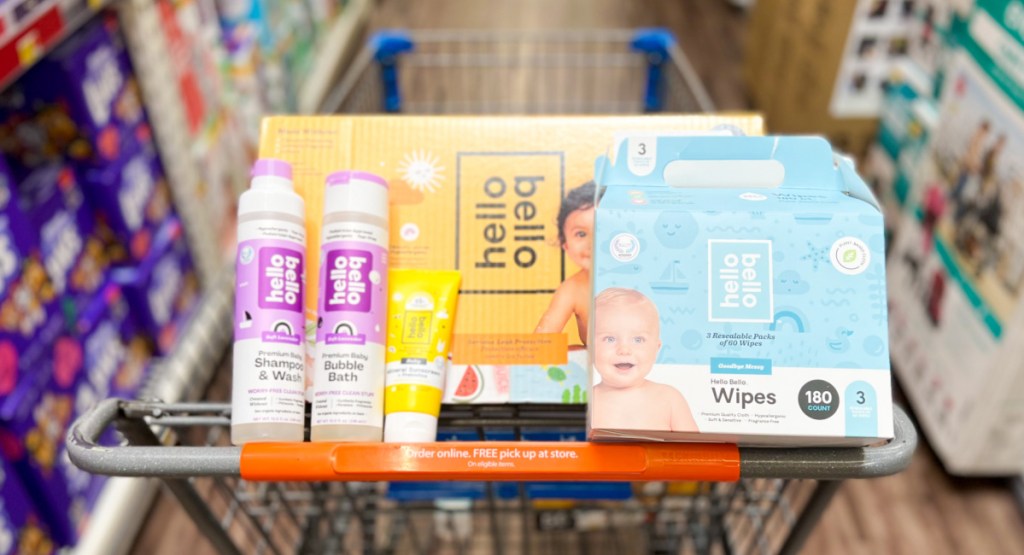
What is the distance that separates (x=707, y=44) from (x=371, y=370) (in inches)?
136

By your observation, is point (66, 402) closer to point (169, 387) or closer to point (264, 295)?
point (169, 387)

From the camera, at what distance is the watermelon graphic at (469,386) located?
2.51 ft

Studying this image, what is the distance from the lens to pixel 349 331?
705 mm

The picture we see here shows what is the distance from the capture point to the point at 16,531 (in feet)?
4.25

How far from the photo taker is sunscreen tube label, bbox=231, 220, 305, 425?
68 cm

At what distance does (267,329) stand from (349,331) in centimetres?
8

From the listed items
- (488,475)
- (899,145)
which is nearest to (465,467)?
(488,475)

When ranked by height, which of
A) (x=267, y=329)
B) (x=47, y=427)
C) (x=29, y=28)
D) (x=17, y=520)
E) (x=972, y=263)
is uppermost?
(x=29, y=28)

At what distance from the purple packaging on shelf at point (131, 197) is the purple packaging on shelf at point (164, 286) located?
0.09 feet

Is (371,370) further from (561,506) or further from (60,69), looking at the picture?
(60,69)

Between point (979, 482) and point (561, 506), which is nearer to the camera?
point (561, 506)

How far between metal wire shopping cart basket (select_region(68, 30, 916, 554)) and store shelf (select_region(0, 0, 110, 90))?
49cm

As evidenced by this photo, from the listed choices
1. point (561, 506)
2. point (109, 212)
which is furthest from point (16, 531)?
point (561, 506)

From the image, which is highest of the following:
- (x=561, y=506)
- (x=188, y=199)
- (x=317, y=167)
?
(x=317, y=167)
